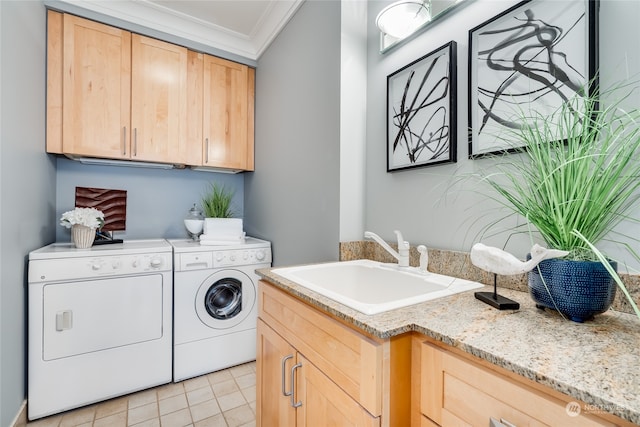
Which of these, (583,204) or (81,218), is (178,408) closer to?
(81,218)

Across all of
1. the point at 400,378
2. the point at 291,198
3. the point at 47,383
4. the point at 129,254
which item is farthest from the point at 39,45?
the point at 400,378

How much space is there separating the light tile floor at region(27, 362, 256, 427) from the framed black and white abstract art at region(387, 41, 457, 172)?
1.71 m

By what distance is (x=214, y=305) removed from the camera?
7.20ft

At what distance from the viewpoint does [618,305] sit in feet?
2.68

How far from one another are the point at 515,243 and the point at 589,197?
35 centimetres

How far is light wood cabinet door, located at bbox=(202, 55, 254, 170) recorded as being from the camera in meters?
2.50

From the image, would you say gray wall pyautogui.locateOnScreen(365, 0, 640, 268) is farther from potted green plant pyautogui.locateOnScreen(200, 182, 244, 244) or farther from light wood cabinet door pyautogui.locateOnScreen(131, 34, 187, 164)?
light wood cabinet door pyautogui.locateOnScreen(131, 34, 187, 164)

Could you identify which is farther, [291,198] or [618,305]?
[291,198]

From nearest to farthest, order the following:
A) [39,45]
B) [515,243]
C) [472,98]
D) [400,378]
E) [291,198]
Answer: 1. [400,378]
2. [515,243]
3. [472,98]
4. [39,45]
5. [291,198]

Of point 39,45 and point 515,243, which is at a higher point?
point 39,45

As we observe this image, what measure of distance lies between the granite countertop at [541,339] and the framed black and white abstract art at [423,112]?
2.35 feet

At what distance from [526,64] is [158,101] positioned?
2407mm

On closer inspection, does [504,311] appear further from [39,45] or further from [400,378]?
[39,45]

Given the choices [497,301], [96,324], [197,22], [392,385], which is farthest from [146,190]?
[497,301]
